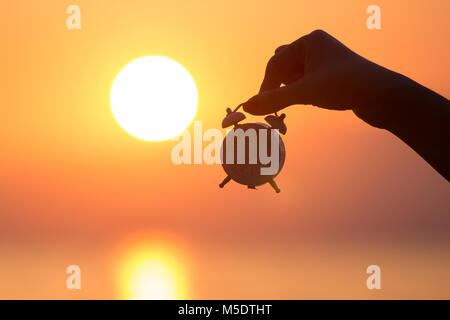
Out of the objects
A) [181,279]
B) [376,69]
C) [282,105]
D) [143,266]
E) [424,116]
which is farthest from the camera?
[143,266]

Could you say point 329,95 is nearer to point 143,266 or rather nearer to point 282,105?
point 282,105

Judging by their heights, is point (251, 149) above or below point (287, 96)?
below

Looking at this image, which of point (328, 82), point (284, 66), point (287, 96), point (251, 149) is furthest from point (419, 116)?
point (251, 149)

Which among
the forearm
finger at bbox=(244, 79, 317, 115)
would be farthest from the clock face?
the forearm

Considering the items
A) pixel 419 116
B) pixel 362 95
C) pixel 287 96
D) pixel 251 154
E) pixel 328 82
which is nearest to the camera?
pixel 419 116

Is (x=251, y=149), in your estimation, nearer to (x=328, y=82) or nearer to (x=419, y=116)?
(x=328, y=82)

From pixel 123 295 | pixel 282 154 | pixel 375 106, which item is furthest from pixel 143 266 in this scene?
pixel 375 106

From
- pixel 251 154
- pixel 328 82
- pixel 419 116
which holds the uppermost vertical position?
pixel 328 82
